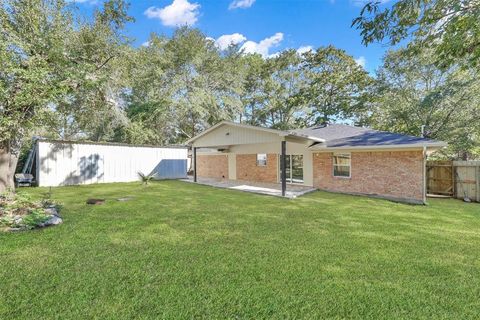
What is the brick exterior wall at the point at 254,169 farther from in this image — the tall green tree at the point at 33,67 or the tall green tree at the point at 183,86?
the tall green tree at the point at 33,67

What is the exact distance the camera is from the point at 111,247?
4359 millimetres

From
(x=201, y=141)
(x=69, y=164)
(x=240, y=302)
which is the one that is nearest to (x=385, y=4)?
(x=240, y=302)

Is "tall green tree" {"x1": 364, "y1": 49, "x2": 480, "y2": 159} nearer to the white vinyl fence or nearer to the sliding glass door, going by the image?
the sliding glass door

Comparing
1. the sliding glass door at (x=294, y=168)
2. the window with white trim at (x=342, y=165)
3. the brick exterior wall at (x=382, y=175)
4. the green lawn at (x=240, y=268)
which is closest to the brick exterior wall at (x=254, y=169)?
the sliding glass door at (x=294, y=168)

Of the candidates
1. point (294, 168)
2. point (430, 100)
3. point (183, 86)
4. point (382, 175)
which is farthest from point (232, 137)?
point (430, 100)

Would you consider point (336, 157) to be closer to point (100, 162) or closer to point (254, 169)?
point (254, 169)

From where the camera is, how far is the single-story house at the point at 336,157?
978 cm

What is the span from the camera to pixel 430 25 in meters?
5.11

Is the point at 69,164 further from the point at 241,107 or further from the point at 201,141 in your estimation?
the point at 241,107

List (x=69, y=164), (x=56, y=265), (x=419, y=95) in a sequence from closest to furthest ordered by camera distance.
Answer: (x=56, y=265) → (x=69, y=164) → (x=419, y=95)

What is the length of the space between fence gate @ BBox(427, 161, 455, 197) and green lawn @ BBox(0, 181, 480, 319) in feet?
17.9

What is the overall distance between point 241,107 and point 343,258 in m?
22.1

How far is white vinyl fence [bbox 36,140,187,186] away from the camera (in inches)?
508

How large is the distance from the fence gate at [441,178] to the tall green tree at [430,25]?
8044 mm
